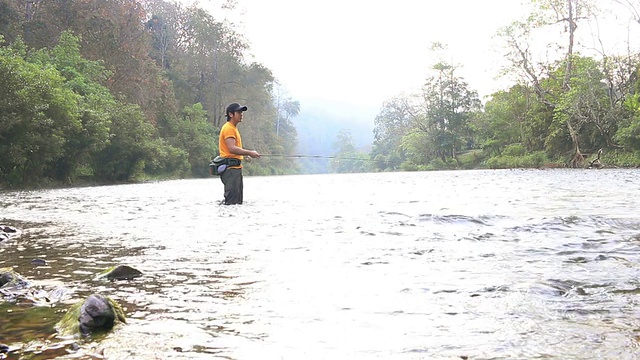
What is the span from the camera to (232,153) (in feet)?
34.4

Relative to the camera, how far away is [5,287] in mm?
3291

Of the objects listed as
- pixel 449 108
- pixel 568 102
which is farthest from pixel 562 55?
pixel 449 108

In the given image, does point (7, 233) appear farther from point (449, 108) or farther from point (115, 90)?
point (449, 108)

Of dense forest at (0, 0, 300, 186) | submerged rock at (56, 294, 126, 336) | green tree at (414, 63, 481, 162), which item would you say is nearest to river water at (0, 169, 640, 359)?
submerged rock at (56, 294, 126, 336)

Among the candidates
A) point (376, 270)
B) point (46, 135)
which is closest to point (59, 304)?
point (376, 270)

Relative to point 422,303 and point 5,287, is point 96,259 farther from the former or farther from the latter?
point 422,303

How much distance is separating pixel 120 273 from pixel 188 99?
5177 cm

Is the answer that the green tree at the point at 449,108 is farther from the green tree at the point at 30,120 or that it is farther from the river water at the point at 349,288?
the river water at the point at 349,288

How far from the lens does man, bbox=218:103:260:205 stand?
34.0ft

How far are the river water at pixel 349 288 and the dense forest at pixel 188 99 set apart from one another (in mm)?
13831

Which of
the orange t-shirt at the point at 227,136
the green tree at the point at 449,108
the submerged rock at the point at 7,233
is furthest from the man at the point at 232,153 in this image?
the green tree at the point at 449,108

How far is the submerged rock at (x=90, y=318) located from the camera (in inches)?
96.6

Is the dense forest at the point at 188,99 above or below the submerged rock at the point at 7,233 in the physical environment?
above

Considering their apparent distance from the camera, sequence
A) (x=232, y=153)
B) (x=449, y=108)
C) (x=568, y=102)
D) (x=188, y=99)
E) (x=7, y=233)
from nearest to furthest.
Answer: (x=7, y=233) < (x=232, y=153) < (x=568, y=102) < (x=188, y=99) < (x=449, y=108)
